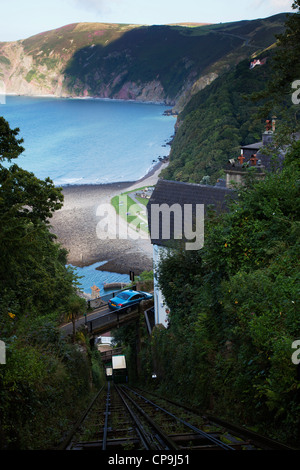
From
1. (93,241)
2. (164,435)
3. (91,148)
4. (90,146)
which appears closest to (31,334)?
(164,435)

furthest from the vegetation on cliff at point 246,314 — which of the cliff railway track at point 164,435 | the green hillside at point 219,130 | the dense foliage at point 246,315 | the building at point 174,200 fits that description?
the green hillside at point 219,130

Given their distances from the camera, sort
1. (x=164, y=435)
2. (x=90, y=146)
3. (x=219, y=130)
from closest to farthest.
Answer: (x=164, y=435)
(x=219, y=130)
(x=90, y=146)

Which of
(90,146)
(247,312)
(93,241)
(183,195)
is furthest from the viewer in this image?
(90,146)

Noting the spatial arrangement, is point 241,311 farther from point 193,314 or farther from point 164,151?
point 164,151

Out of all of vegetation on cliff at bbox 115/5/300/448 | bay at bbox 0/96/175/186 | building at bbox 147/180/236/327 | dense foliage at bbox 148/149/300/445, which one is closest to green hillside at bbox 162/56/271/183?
bay at bbox 0/96/175/186

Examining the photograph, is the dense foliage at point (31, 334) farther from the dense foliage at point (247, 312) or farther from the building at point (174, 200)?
the building at point (174, 200)

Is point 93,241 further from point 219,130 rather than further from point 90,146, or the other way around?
point 90,146
